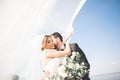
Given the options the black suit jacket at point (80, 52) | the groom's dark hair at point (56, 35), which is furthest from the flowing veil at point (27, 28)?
the black suit jacket at point (80, 52)

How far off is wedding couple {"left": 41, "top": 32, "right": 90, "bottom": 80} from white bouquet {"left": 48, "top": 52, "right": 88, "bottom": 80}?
26 millimetres

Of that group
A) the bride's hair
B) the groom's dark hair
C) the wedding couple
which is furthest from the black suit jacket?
the bride's hair

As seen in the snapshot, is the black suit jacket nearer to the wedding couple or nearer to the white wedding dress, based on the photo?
the wedding couple

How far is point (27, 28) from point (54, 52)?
35 cm

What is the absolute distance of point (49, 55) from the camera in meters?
2.49

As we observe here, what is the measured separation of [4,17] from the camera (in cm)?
272

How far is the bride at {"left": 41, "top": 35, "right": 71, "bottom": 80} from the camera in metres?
2.45

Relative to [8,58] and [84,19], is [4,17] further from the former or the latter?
[84,19]

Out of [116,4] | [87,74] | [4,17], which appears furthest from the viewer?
[4,17]

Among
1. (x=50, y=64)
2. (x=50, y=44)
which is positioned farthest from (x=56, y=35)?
(x=50, y=64)

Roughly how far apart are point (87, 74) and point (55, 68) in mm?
270

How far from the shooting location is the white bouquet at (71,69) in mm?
2387

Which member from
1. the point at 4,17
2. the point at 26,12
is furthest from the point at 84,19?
the point at 4,17

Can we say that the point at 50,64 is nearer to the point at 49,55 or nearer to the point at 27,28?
the point at 49,55
